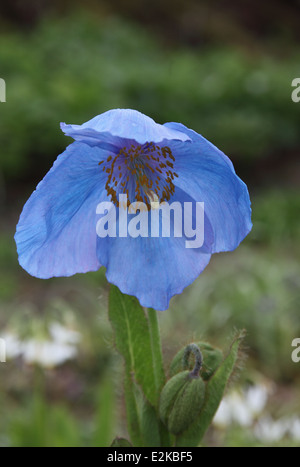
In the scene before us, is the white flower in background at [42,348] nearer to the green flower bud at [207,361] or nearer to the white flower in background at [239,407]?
the white flower in background at [239,407]

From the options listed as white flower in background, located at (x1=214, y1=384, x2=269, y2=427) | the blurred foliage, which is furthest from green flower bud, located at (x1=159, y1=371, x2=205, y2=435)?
the blurred foliage

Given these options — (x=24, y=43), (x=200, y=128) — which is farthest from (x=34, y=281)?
(x=24, y=43)

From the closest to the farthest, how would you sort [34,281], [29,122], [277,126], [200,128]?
[34,281], [29,122], [200,128], [277,126]

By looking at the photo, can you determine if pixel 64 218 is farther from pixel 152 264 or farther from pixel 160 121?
pixel 160 121

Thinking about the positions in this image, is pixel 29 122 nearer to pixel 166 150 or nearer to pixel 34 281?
pixel 34 281

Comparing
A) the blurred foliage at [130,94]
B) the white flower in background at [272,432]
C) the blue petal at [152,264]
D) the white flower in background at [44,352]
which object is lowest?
the white flower in background at [272,432]

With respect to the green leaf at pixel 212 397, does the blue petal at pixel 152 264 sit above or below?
above

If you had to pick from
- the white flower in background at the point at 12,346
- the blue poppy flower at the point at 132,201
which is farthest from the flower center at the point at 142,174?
the white flower in background at the point at 12,346
